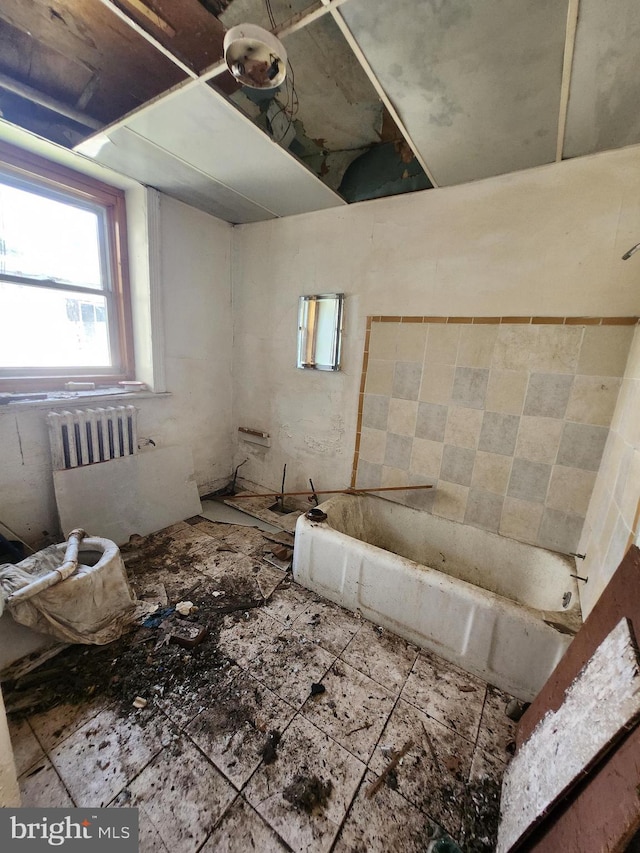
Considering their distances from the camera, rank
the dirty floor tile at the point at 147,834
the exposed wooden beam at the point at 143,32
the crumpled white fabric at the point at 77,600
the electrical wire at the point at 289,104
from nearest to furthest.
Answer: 1. the dirty floor tile at the point at 147,834
2. the exposed wooden beam at the point at 143,32
3. the crumpled white fabric at the point at 77,600
4. the electrical wire at the point at 289,104

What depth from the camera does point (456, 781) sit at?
110 centimetres

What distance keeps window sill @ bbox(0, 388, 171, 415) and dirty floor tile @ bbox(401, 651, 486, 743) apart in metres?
2.40

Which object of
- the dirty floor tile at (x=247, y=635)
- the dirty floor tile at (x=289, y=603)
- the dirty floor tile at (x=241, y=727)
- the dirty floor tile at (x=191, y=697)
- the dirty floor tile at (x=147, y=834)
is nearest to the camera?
the dirty floor tile at (x=147, y=834)

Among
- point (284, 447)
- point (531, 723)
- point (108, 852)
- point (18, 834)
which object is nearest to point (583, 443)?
point (531, 723)

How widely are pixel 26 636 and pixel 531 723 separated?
208cm

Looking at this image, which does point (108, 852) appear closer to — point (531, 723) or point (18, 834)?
point (18, 834)

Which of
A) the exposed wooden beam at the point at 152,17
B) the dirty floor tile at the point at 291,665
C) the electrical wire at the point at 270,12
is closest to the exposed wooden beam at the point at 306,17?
the electrical wire at the point at 270,12

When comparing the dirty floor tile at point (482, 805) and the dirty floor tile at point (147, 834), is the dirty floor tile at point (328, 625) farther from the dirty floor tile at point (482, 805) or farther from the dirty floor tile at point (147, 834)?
the dirty floor tile at point (147, 834)

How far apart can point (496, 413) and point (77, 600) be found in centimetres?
237

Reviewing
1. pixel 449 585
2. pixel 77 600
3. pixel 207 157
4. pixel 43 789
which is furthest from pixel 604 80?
pixel 43 789

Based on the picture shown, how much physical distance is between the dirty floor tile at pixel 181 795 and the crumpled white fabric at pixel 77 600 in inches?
25.7

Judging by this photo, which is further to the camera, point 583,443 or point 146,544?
point 146,544

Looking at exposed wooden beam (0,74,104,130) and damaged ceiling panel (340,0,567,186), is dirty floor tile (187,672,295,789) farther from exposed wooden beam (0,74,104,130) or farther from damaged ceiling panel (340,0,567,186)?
exposed wooden beam (0,74,104,130)

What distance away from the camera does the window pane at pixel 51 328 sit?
190cm
